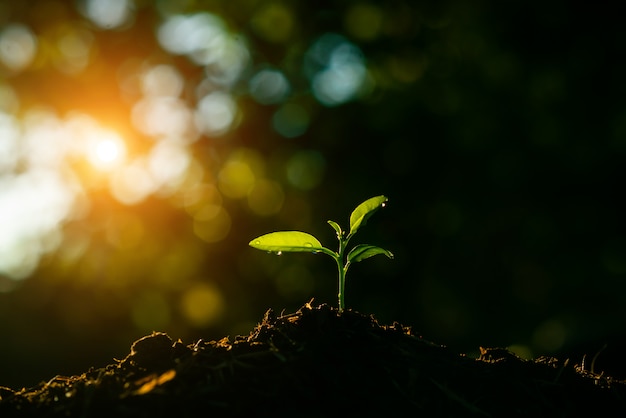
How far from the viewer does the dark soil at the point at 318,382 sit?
1386 millimetres

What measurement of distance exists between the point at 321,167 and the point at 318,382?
15108mm

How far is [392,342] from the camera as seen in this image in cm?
170

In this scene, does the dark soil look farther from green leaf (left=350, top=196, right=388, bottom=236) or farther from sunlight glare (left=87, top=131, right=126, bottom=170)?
sunlight glare (left=87, top=131, right=126, bottom=170)

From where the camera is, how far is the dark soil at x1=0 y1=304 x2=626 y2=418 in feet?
4.55

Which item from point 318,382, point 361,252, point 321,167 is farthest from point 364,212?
point 321,167

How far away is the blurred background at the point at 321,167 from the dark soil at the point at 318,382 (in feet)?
32.2

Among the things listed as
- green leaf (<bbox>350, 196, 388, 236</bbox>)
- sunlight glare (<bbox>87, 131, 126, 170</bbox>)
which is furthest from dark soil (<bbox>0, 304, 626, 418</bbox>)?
sunlight glare (<bbox>87, 131, 126, 170</bbox>)

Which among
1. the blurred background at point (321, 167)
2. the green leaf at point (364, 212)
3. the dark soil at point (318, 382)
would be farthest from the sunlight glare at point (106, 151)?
the green leaf at point (364, 212)

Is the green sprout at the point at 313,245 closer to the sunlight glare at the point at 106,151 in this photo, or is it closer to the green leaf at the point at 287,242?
the green leaf at the point at 287,242

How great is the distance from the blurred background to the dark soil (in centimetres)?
983

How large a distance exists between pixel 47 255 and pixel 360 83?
51.3ft

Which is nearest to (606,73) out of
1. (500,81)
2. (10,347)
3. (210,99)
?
(500,81)

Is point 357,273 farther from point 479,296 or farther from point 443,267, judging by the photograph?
point 479,296

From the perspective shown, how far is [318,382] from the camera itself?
1462 millimetres
